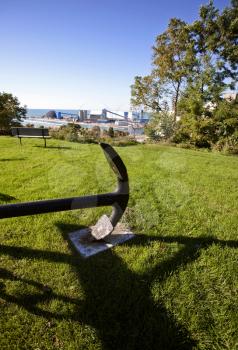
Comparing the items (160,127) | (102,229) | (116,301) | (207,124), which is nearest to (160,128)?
(160,127)

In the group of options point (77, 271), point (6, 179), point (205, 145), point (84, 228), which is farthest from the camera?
point (205, 145)

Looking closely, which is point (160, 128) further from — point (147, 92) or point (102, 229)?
point (102, 229)

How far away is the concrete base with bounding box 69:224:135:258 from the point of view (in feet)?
9.23

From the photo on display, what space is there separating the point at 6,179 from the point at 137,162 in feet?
13.9

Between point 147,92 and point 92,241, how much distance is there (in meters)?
23.9

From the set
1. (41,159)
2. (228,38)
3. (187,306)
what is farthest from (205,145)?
(187,306)

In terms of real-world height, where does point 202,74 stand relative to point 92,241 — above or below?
above

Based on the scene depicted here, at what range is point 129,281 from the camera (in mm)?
2340

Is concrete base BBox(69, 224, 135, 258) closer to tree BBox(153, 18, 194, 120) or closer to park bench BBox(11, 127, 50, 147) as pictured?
park bench BBox(11, 127, 50, 147)

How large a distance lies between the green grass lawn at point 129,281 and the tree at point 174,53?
1912 centimetres

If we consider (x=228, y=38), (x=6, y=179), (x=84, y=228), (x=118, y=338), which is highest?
(x=228, y=38)

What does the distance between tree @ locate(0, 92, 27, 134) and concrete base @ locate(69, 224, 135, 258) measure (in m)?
15.8

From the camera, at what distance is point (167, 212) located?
3.91m

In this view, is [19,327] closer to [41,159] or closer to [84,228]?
[84,228]
